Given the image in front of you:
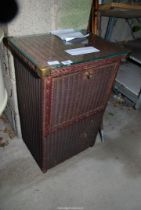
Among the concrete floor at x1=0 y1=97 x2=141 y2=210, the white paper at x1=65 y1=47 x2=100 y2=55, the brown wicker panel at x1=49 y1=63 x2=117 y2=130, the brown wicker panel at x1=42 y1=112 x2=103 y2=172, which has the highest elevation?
the white paper at x1=65 y1=47 x2=100 y2=55

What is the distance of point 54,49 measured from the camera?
104cm

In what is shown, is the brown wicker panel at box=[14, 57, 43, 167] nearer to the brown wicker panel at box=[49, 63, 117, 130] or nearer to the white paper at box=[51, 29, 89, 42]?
the brown wicker panel at box=[49, 63, 117, 130]

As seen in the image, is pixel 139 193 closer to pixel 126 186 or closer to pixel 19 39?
pixel 126 186

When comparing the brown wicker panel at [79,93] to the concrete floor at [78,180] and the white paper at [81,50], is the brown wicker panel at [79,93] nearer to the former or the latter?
the white paper at [81,50]

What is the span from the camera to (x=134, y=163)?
1.64 meters

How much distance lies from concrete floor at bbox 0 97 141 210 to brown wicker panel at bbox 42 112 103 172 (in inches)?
4.2

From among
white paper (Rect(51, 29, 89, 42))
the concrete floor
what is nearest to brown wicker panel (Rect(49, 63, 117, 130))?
white paper (Rect(51, 29, 89, 42))

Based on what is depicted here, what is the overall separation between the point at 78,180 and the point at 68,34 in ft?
3.65

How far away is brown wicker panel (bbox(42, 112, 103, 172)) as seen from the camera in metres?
1.26

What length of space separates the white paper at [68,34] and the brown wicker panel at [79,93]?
0.98ft

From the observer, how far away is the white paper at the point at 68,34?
3.87ft

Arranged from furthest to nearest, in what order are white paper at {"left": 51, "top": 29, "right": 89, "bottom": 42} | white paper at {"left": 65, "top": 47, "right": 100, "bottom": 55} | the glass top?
white paper at {"left": 51, "top": 29, "right": 89, "bottom": 42}
white paper at {"left": 65, "top": 47, "right": 100, "bottom": 55}
the glass top

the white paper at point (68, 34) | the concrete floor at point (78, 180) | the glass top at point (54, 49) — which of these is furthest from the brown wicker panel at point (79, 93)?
the concrete floor at point (78, 180)

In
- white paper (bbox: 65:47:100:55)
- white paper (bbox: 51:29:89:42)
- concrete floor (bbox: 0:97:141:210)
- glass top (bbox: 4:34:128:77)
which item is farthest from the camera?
concrete floor (bbox: 0:97:141:210)
